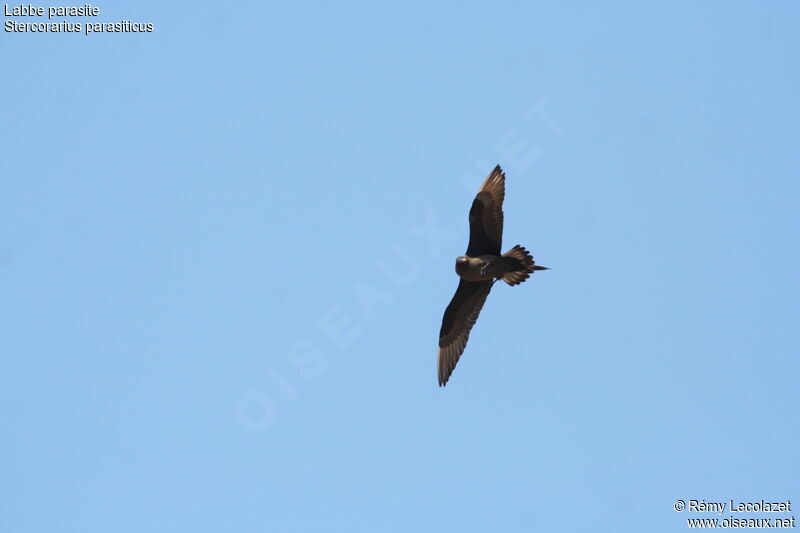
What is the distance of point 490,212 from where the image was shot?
1742cm

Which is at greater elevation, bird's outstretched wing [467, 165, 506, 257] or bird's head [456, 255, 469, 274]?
bird's outstretched wing [467, 165, 506, 257]

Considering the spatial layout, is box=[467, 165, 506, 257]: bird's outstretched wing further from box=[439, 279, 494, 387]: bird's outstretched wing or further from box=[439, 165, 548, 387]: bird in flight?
box=[439, 279, 494, 387]: bird's outstretched wing

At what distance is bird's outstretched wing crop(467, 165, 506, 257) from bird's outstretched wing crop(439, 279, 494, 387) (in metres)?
1.11

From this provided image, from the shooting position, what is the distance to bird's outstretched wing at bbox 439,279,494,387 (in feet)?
60.3

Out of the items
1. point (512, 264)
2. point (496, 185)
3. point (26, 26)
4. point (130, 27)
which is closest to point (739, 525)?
point (512, 264)

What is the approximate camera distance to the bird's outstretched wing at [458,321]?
60.3 feet

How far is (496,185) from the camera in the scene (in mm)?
17422

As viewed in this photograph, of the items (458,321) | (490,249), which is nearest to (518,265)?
(490,249)

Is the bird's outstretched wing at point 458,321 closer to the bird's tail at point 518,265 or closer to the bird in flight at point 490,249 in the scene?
the bird in flight at point 490,249

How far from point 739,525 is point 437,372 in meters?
5.93

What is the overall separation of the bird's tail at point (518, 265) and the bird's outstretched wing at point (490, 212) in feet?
1.49

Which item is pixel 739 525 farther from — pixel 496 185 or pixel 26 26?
pixel 26 26

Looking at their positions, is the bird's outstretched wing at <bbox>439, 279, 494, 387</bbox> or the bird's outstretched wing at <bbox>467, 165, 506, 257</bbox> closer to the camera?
the bird's outstretched wing at <bbox>467, 165, 506, 257</bbox>

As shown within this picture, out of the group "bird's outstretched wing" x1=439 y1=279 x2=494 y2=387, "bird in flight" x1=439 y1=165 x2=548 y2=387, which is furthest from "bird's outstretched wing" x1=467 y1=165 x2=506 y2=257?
"bird's outstretched wing" x1=439 y1=279 x2=494 y2=387
